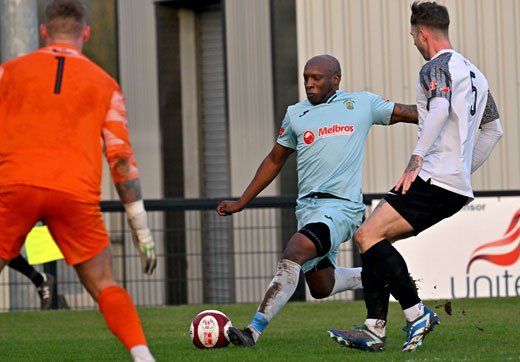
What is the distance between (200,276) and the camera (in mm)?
13406

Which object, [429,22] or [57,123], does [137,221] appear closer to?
[57,123]

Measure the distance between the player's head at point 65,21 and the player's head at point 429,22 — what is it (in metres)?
2.21

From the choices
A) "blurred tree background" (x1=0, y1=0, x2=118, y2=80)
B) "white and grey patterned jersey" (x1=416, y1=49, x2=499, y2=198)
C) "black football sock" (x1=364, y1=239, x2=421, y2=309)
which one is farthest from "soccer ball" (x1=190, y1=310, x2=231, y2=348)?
"blurred tree background" (x1=0, y1=0, x2=118, y2=80)

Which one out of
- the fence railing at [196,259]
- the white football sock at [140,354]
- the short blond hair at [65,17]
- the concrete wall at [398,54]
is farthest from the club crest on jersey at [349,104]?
the concrete wall at [398,54]

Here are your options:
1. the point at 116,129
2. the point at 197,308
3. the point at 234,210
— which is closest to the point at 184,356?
the point at 234,210

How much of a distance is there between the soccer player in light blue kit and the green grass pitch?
0.48m

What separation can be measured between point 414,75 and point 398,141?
903mm

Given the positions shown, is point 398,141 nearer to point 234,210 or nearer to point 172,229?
point 172,229

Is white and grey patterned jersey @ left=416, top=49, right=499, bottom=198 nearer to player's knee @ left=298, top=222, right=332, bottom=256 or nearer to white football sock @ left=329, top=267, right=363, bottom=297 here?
player's knee @ left=298, top=222, right=332, bottom=256

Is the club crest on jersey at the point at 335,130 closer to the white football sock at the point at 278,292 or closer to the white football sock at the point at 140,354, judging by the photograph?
the white football sock at the point at 278,292

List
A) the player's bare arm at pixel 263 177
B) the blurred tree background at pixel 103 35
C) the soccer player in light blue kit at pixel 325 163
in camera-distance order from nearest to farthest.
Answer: the soccer player in light blue kit at pixel 325 163 < the player's bare arm at pixel 263 177 < the blurred tree background at pixel 103 35

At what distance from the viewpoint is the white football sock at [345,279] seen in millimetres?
8102

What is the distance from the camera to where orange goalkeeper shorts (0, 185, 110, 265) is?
17.7 ft

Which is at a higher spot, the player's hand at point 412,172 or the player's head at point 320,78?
the player's head at point 320,78
